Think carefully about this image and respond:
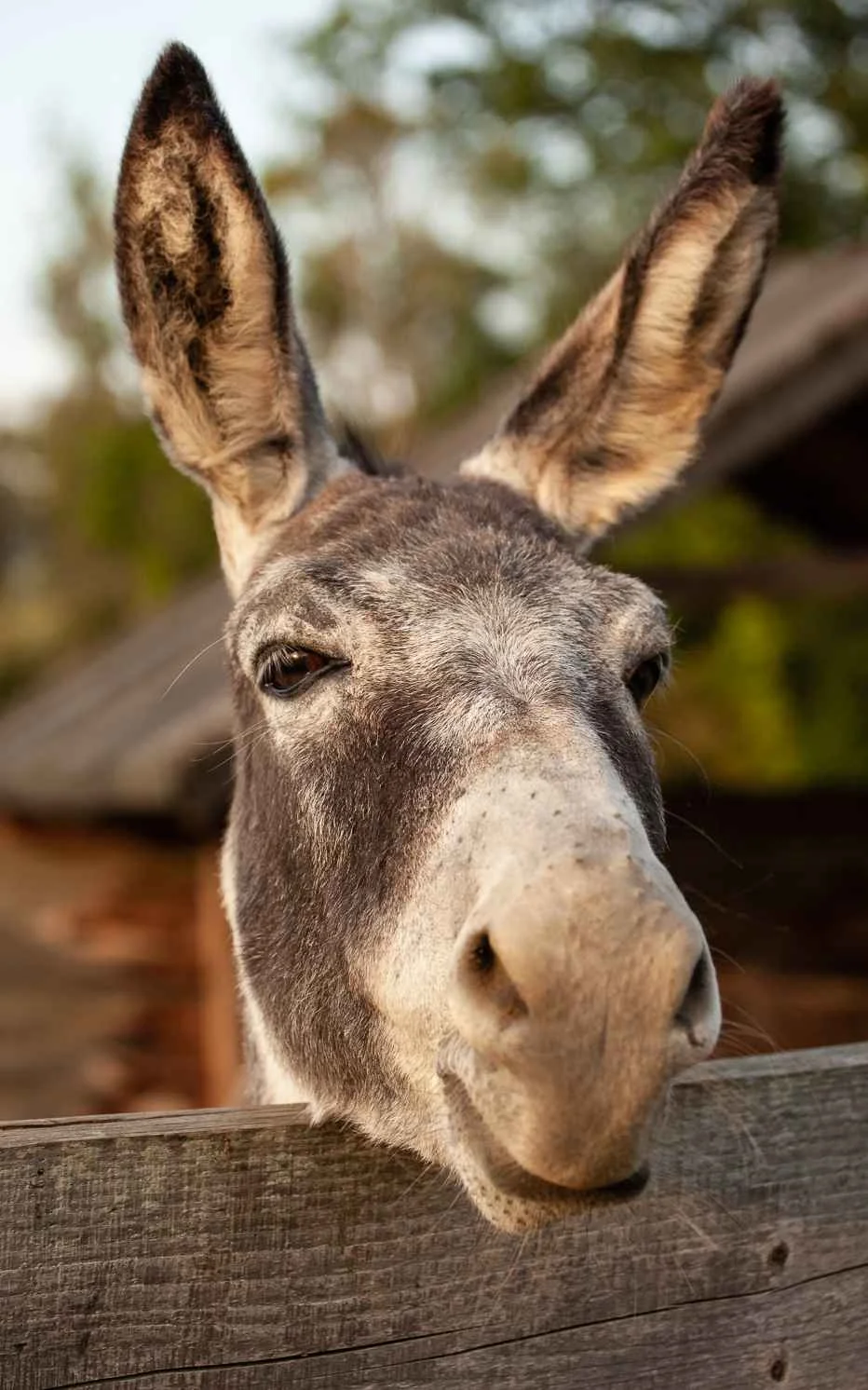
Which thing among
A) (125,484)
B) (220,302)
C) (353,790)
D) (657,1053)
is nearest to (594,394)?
(220,302)

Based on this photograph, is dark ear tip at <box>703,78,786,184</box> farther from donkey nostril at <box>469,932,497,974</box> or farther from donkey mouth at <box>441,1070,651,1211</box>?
donkey mouth at <box>441,1070,651,1211</box>

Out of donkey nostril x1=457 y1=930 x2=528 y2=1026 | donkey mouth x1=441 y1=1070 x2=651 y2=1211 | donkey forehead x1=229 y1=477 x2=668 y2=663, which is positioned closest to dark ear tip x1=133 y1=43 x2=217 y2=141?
donkey forehead x1=229 y1=477 x2=668 y2=663

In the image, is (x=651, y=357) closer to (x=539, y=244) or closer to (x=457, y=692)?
(x=457, y=692)

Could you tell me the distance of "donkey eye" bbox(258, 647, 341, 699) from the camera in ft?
8.64

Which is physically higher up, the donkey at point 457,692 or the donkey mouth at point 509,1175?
the donkey at point 457,692

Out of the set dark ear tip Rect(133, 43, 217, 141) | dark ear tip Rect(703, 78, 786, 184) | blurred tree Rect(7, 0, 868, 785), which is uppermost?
dark ear tip Rect(133, 43, 217, 141)

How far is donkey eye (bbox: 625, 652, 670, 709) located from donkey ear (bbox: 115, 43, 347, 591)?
3.44 ft

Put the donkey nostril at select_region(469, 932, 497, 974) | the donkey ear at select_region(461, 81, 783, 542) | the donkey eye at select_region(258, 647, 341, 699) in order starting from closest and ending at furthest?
the donkey nostril at select_region(469, 932, 497, 974) < the donkey eye at select_region(258, 647, 341, 699) < the donkey ear at select_region(461, 81, 783, 542)

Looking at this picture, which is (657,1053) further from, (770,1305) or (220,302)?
(220,302)

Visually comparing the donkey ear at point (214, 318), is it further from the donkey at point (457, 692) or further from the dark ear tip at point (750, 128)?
the dark ear tip at point (750, 128)

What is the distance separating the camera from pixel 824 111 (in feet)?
52.4

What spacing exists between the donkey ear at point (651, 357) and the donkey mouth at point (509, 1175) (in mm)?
1892

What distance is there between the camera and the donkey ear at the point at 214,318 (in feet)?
9.56

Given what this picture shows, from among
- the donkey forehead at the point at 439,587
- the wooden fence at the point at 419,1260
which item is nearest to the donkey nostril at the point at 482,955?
the wooden fence at the point at 419,1260
